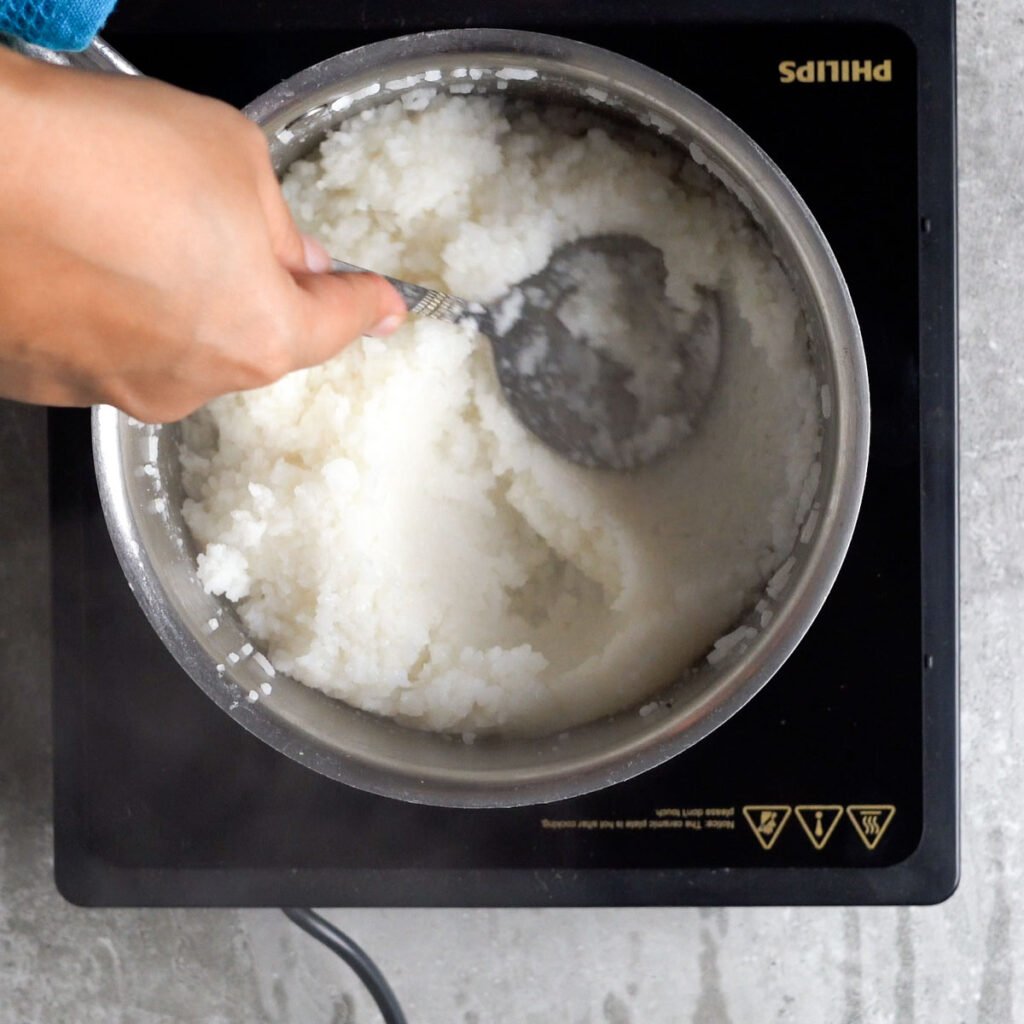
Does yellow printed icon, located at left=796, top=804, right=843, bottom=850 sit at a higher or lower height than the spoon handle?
lower

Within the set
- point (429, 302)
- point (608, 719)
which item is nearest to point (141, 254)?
point (429, 302)

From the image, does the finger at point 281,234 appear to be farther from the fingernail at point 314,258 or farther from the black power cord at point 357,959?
the black power cord at point 357,959

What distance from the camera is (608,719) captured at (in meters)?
0.65

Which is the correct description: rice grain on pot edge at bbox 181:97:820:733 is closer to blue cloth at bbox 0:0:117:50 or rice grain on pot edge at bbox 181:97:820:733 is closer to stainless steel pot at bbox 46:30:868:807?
stainless steel pot at bbox 46:30:868:807

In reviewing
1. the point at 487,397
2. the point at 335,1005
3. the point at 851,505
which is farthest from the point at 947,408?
the point at 335,1005

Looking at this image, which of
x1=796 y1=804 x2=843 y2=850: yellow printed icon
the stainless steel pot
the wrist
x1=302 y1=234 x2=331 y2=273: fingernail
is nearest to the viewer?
the wrist

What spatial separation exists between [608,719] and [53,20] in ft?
1.45

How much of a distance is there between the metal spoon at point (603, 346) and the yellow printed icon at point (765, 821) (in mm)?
227

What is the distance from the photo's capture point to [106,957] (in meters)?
0.81

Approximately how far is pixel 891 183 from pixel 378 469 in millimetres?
345

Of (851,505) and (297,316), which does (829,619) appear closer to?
(851,505)

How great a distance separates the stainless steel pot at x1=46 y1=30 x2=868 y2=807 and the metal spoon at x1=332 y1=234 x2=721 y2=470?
0.23ft

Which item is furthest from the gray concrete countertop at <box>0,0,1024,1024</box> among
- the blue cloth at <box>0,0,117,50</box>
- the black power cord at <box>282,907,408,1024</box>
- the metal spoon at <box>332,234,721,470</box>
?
the blue cloth at <box>0,0,117,50</box>

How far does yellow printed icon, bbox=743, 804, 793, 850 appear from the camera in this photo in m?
0.69
